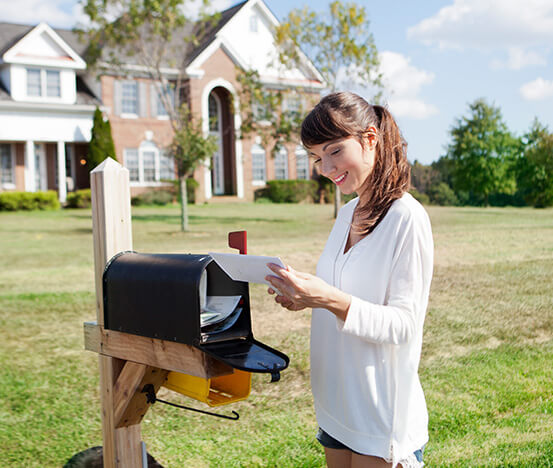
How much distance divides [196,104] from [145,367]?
102 ft

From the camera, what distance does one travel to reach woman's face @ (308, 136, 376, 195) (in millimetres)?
1939

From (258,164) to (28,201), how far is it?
43.4 ft

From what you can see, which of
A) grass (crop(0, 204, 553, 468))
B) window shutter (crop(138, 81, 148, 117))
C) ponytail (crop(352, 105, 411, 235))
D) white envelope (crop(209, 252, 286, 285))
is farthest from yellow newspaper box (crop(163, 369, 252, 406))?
window shutter (crop(138, 81, 148, 117))

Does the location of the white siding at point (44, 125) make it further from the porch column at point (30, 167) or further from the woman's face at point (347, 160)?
the woman's face at point (347, 160)

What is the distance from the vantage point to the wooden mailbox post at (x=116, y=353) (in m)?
2.46

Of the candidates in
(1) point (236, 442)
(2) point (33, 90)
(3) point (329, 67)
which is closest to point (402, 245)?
(1) point (236, 442)

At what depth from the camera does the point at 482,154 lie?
44469 mm

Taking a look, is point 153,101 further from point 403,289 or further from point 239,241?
point 403,289

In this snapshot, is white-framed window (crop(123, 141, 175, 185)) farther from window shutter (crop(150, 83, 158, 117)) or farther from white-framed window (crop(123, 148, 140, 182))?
window shutter (crop(150, 83, 158, 117))

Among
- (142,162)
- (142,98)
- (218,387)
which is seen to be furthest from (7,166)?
(218,387)

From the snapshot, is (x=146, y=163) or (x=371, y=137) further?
(x=146, y=163)

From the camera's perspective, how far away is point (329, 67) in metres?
21.4

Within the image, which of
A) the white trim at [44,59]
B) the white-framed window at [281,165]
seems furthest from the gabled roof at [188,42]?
the white-framed window at [281,165]

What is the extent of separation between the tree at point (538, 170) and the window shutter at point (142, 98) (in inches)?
747
